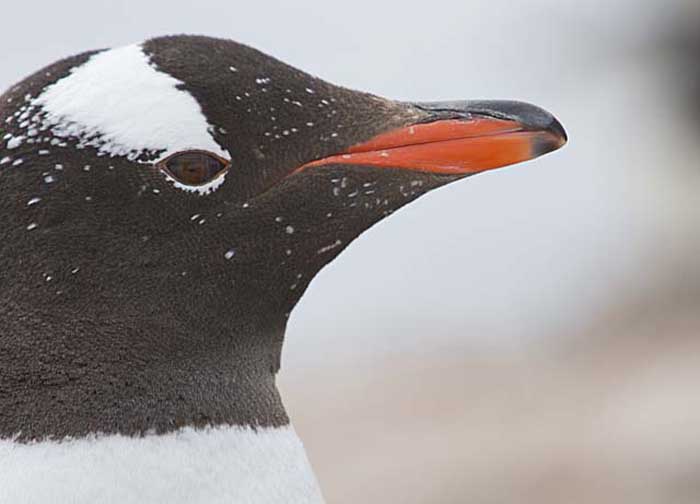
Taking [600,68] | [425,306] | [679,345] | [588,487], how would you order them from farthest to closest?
[600,68] < [425,306] < [679,345] < [588,487]

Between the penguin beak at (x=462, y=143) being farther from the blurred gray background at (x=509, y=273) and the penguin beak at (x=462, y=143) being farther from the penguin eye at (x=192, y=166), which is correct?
the blurred gray background at (x=509, y=273)

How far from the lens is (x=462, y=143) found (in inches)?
74.5

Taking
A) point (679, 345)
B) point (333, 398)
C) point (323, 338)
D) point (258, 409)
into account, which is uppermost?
point (258, 409)

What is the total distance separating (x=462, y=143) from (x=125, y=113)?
44 centimetres

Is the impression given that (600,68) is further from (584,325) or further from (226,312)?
(226,312)

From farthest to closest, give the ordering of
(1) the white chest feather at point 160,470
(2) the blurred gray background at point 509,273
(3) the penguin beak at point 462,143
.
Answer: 1. (2) the blurred gray background at point 509,273
2. (3) the penguin beak at point 462,143
3. (1) the white chest feather at point 160,470

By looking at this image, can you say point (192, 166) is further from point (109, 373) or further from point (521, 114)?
point (521, 114)

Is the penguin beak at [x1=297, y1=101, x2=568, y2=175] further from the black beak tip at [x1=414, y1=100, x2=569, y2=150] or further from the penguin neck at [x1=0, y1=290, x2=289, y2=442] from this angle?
the penguin neck at [x1=0, y1=290, x2=289, y2=442]

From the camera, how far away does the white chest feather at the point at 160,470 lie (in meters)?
1.68

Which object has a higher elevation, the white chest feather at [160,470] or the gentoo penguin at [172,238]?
the gentoo penguin at [172,238]

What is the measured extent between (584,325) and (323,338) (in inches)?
96.7

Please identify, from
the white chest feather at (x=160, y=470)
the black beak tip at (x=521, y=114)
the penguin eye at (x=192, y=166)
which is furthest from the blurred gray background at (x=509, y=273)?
the penguin eye at (x=192, y=166)

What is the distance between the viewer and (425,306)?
9.99m

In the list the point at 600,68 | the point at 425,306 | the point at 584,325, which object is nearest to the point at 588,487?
the point at 584,325
